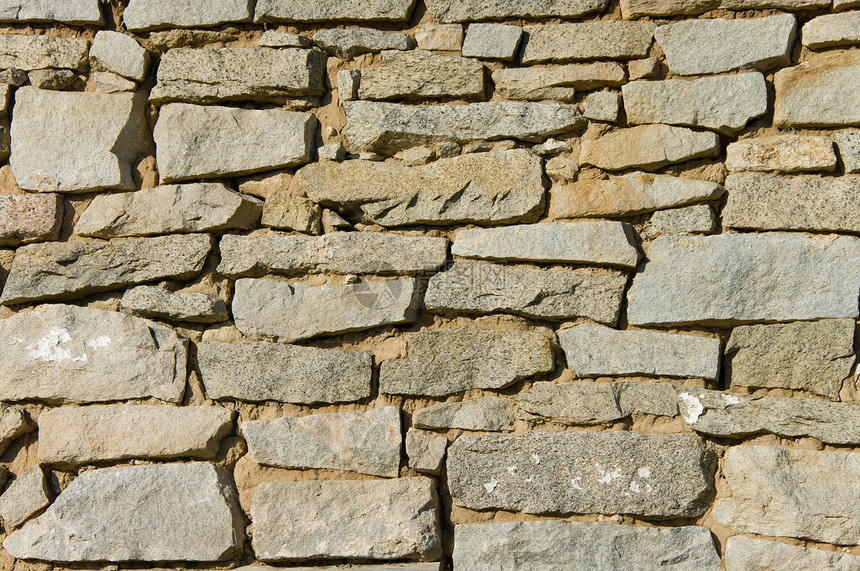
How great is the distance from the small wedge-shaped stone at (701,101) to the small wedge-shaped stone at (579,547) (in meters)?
1.11

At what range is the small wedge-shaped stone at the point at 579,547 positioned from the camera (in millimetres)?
1793

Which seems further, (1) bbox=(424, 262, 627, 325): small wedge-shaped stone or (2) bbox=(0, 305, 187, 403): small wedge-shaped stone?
(2) bbox=(0, 305, 187, 403): small wedge-shaped stone

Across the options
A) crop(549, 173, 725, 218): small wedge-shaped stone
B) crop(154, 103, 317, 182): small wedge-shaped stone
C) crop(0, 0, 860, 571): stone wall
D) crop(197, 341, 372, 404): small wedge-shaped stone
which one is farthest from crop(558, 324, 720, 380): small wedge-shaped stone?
crop(154, 103, 317, 182): small wedge-shaped stone

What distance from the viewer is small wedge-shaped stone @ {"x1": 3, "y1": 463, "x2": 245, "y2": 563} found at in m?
1.95

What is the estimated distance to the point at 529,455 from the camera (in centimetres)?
189

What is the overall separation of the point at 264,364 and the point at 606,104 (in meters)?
1.24

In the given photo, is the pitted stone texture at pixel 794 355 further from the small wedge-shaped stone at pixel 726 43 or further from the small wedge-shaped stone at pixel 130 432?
the small wedge-shaped stone at pixel 130 432

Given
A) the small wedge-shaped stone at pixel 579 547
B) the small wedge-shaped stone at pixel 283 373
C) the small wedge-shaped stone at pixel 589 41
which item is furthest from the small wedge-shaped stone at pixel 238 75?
the small wedge-shaped stone at pixel 579 547

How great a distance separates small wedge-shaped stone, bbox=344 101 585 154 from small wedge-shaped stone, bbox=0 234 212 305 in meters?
0.59

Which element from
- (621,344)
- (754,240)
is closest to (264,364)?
(621,344)

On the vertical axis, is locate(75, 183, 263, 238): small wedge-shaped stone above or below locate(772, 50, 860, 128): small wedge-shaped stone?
below

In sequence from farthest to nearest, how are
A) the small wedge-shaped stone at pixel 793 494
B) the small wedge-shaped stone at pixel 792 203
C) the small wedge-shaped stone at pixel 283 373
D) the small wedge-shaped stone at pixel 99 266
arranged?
the small wedge-shaped stone at pixel 99 266 → the small wedge-shaped stone at pixel 283 373 → the small wedge-shaped stone at pixel 792 203 → the small wedge-shaped stone at pixel 793 494

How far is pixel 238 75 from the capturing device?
7.13 feet

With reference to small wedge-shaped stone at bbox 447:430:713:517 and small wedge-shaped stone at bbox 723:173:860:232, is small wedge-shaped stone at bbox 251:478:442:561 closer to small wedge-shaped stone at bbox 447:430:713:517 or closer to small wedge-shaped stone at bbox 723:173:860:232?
small wedge-shaped stone at bbox 447:430:713:517
